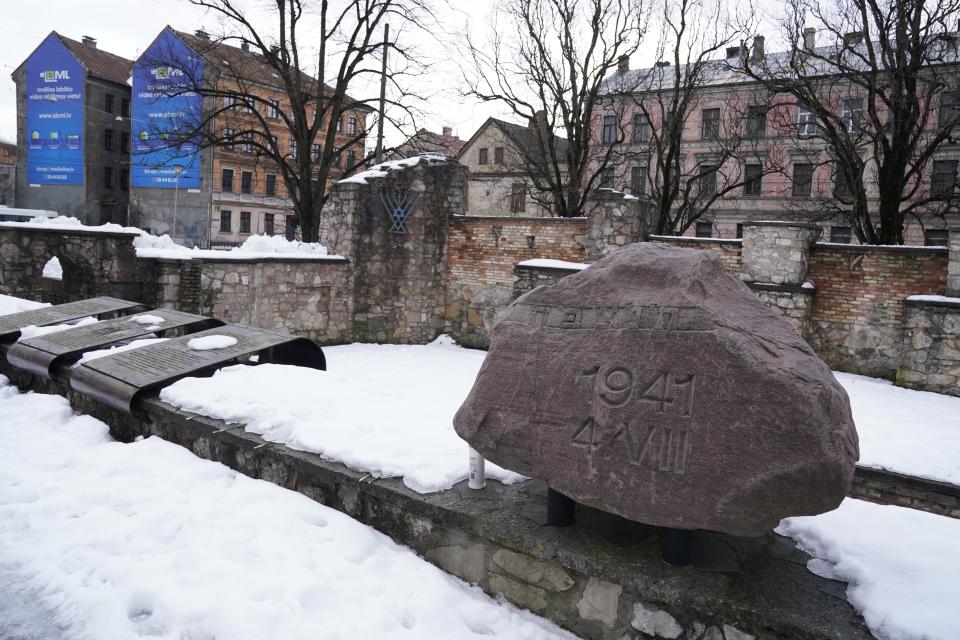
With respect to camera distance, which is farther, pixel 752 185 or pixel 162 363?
pixel 752 185

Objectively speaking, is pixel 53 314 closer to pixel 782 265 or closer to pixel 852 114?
pixel 782 265

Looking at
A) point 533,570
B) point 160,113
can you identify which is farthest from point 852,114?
point 160,113

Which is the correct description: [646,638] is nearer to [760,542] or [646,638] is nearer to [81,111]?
[760,542]

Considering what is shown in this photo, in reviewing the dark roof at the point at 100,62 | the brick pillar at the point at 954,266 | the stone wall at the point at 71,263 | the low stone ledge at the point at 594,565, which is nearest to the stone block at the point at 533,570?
the low stone ledge at the point at 594,565

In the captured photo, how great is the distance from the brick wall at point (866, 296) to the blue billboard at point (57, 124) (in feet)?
101

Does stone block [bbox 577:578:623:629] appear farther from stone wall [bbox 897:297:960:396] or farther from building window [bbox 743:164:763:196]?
building window [bbox 743:164:763:196]

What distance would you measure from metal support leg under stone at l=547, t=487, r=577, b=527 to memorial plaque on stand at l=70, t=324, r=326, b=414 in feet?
9.71

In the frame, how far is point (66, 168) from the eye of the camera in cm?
2822

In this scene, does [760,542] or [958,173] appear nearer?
[760,542]

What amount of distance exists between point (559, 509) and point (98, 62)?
35.2m

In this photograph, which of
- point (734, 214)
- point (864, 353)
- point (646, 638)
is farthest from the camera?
point (734, 214)

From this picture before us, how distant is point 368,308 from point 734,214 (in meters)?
20.0

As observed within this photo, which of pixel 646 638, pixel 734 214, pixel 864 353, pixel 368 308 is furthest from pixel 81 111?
pixel 646 638

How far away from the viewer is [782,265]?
28.5ft
